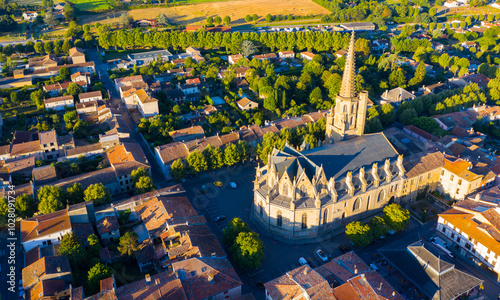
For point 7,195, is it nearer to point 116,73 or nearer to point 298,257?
point 298,257

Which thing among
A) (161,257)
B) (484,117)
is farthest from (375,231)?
(484,117)

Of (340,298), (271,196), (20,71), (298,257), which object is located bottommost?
(298,257)

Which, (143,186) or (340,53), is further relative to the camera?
(340,53)

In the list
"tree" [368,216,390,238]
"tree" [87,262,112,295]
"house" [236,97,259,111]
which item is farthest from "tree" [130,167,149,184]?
"tree" [368,216,390,238]

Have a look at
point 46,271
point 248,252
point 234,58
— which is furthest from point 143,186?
point 234,58

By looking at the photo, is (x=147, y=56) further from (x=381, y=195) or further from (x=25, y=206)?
(x=381, y=195)

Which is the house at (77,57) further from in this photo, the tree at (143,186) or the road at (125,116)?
the tree at (143,186)

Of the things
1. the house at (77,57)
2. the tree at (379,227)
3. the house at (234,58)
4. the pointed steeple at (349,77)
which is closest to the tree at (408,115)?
the pointed steeple at (349,77)
